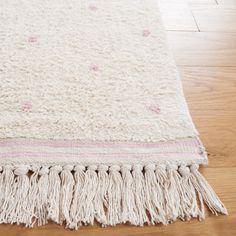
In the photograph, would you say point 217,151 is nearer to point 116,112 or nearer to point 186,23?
point 116,112

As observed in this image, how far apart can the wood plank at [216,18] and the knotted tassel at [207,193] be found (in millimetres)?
570

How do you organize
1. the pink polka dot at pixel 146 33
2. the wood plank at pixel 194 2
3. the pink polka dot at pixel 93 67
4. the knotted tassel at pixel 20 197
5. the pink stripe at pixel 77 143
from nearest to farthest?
the knotted tassel at pixel 20 197, the pink stripe at pixel 77 143, the pink polka dot at pixel 93 67, the pink polka dot at pixel 146 33, the wood plank at pixel 194 2

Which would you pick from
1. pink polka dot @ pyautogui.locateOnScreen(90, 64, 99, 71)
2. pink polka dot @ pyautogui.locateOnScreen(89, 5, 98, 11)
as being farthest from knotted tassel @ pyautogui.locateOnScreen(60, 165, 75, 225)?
pink polka dot @ pyautogui.locateOnScreen(89, 5, 98, 11)

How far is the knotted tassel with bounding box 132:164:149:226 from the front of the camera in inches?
25.6

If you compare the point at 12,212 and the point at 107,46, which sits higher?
the point at 107,46

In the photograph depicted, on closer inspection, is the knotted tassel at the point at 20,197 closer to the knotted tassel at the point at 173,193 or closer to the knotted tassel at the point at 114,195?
the knotted tassel at the point at 114,195

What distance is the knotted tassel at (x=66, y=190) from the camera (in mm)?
645

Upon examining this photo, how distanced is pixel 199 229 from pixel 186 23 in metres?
0.71

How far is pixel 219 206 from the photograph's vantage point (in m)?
0.68

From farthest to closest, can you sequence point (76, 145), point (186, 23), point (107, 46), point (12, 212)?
point (186, 23), point (107, 46), point (76, 145), point (12, 212)

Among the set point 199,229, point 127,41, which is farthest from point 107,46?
point 199,229

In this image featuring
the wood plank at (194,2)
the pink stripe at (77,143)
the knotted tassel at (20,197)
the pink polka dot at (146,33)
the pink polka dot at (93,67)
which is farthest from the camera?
the wood plank at (194,2)

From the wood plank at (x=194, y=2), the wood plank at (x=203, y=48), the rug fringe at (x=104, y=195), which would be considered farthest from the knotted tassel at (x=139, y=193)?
the wood plank at (x=194, y=2)

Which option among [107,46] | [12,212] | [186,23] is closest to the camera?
[12,212]
